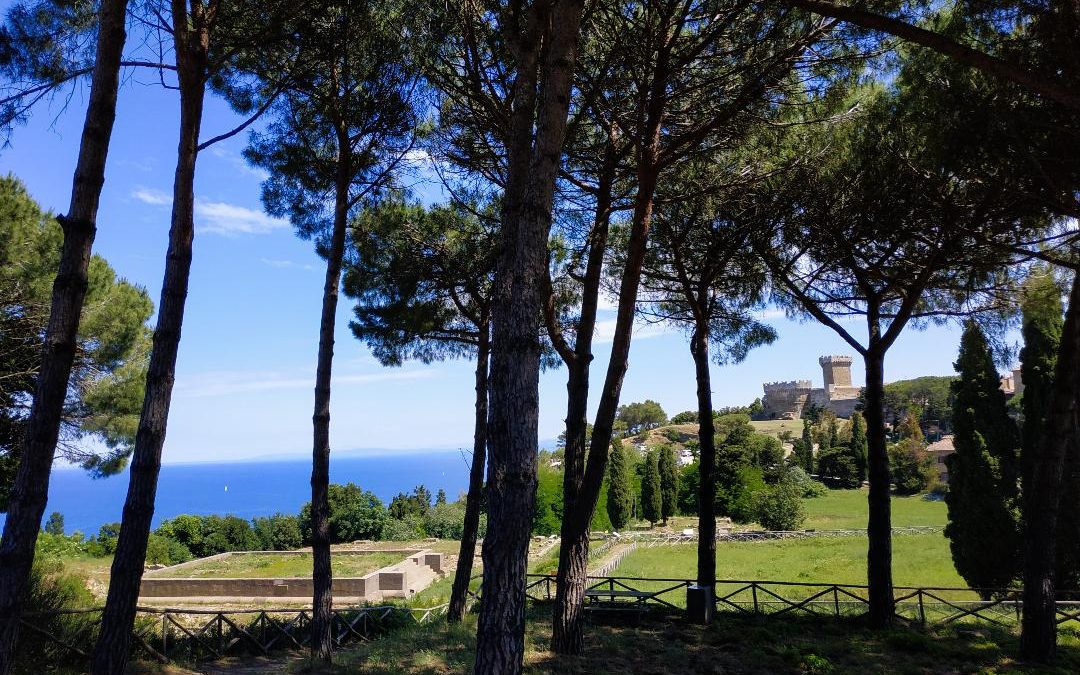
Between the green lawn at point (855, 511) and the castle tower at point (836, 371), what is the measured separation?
5277 centimetres

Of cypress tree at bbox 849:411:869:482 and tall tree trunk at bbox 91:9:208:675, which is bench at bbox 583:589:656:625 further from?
cypress tree at bbox 849:411:869:482

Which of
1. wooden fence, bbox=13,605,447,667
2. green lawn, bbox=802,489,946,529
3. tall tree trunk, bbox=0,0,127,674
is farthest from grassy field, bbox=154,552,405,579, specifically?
green lawn, bbox=802,489,946,529

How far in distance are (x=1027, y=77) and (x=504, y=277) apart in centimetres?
339

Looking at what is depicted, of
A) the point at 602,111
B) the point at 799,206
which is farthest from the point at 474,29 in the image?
the point at 799,206

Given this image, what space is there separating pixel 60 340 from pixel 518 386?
8.23ft

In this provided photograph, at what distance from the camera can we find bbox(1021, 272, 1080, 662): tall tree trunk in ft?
23.1

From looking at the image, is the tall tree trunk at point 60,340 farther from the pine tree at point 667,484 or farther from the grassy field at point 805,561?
the pine tree at point 667,484

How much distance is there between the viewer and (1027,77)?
4.22 m

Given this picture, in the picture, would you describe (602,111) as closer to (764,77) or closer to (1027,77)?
(764,77)

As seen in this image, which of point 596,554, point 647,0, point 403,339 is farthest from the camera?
point 596,554

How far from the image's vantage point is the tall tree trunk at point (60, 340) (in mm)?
3594

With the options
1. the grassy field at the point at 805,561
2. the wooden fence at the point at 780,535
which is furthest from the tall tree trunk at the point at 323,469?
the wooden fence at the point at 780,535

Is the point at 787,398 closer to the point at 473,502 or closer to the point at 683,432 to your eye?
the point at 683,432

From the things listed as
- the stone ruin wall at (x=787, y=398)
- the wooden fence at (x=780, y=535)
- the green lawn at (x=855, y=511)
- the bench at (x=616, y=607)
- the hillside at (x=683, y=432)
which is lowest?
the wooden fence at (x=780, y=535)
